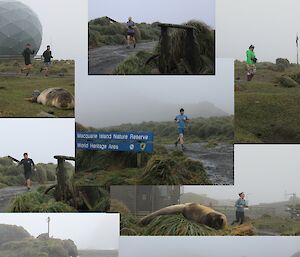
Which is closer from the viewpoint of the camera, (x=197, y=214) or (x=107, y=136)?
(x=107, y=136)

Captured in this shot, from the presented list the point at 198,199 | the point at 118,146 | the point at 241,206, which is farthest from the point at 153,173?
the point at 241,206

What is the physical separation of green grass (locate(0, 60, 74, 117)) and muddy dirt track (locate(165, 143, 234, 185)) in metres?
1.74

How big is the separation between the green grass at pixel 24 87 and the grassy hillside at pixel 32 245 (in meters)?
1.71

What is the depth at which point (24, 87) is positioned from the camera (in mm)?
9859

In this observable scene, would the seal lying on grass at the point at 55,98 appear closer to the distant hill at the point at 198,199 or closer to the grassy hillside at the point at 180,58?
the grassy hillside at the point at 180,58

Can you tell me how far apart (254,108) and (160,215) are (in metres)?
2.09

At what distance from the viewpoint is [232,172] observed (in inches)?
385

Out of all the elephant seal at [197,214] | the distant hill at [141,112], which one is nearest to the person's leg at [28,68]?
the distant hill at [141,112]

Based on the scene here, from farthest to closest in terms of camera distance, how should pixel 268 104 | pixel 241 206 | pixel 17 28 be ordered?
pixel 268 104 → pixel 241 206 → pixel 17 28

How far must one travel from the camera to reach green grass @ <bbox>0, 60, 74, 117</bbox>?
9.78 meters

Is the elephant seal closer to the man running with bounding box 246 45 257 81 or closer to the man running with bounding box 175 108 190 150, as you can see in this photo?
the man running with bounding box 175 108 190 150

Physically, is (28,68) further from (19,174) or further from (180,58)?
(180,58)

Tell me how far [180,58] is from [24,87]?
2.34 m

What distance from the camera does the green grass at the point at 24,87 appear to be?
9.78m
